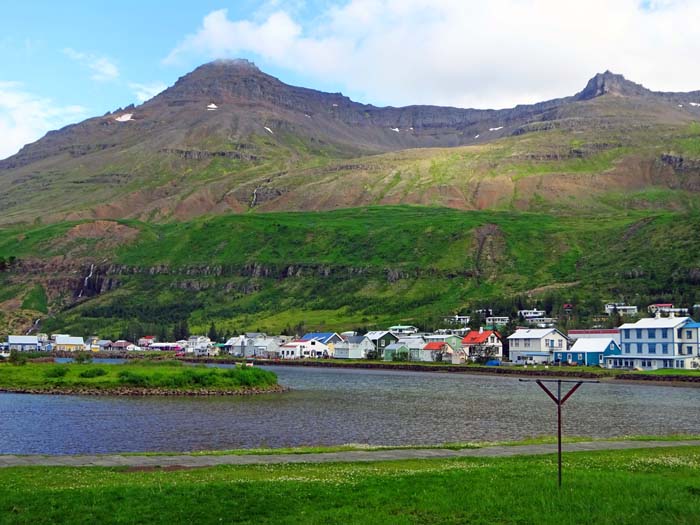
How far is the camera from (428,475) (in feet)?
70.0

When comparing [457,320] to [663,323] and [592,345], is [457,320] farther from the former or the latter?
[663,323]

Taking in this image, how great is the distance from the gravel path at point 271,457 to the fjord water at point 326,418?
10815 millimetres

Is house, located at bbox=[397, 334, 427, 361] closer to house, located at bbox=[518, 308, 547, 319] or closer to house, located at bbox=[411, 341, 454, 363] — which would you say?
house, located at bbox=[411, 341, 454, 363]

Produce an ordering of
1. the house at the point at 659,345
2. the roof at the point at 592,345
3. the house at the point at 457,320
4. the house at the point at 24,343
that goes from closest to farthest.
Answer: the house at the point at 659,345, the roof at the point at 592,345, the house at the point at 457,320, the house at the point at 24,343

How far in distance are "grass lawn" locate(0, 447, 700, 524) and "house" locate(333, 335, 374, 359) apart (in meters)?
135

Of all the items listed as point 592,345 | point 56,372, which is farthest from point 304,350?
point 56,372

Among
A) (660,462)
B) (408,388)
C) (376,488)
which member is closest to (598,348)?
(408,388)

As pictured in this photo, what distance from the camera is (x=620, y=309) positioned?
6122 inches

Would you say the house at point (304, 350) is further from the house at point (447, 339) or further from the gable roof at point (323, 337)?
the house at point (447, 339)

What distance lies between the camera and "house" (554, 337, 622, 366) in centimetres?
11194

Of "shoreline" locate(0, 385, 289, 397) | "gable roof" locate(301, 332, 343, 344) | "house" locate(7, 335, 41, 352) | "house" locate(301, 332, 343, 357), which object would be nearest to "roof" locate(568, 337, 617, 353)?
"shoreline" locate(0, 385, 289, 397)

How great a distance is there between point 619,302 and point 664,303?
13.7 m

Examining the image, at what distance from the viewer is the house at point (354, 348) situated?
158 metres

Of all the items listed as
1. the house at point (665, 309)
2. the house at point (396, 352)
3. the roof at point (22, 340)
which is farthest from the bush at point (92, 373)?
the roof at point (22, 340)
